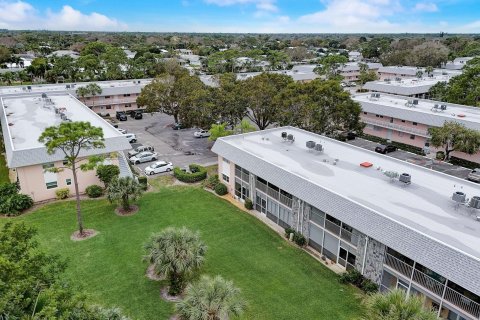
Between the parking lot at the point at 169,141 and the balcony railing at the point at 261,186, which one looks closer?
the balcony railing at the point at 261,186

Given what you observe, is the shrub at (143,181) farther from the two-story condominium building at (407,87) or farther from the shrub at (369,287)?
the two-story condominium building at (407,87)

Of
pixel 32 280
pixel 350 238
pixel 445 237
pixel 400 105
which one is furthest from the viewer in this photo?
pixel 400 105

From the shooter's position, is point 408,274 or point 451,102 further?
point 451,102

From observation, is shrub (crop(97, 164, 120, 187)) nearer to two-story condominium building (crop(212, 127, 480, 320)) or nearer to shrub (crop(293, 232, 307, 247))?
two-story condominium building (crop(212, 127, 480, 320))

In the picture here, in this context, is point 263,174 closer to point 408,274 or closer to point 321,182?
point 321,182

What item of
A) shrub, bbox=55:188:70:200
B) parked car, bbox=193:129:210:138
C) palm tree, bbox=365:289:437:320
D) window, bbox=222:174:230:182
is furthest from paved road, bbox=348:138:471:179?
shrub, bbox=55:188:70:200

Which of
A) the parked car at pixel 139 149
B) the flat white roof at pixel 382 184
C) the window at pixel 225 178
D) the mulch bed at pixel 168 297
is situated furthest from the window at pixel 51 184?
the mulch bed at pixel 168 297

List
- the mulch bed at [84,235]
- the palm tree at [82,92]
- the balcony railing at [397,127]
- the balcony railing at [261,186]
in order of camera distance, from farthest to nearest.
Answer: the palm tree at [82,92]
the balcony railing at [397,127]
the balcony railing at [261,186]
the mulch bed at [84,235]

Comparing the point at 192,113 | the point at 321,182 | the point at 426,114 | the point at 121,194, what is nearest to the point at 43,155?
the point at 121,194
